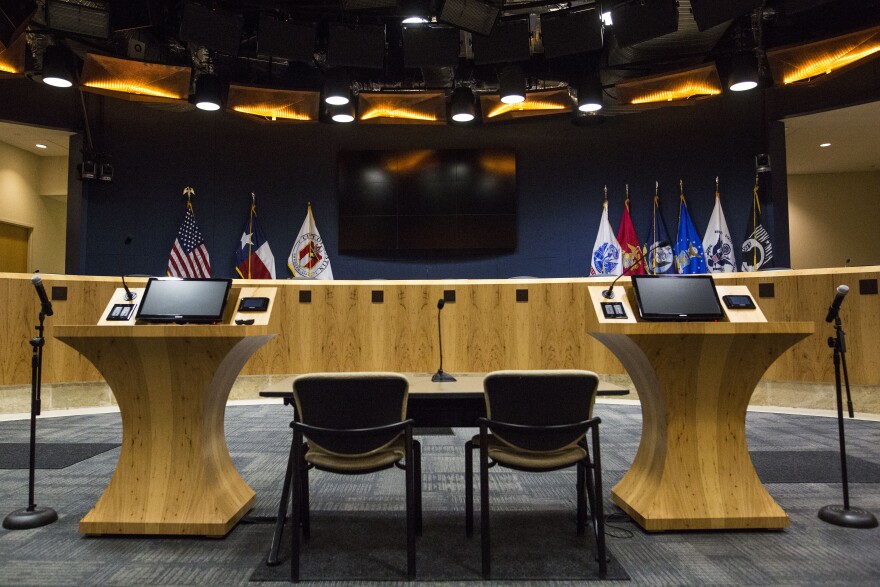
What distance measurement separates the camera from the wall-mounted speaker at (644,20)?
539 cm

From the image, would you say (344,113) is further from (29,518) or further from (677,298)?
(29,518)

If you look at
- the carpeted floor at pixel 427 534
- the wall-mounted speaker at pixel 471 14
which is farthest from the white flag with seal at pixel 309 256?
the carpeted floor at pixel 427 534

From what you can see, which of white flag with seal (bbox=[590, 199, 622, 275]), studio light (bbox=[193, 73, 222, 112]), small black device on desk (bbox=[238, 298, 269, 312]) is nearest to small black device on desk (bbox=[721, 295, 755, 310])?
small black device on desk (bbox=[238, 298, 269, 312])

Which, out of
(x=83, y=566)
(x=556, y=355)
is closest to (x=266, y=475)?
(x=83, y=566)

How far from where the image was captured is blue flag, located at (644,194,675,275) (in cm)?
765

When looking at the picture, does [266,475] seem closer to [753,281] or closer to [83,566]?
[83,566]

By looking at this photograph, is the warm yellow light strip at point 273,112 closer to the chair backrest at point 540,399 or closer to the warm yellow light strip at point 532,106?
the warm yellow light strip at point 532,106

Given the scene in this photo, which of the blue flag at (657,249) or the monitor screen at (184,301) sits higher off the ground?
the blue flag at (657,249)

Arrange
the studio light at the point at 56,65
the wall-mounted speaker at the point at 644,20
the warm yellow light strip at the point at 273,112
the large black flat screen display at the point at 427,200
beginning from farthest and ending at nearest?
the large black flat screen display at the point at 427,200 → the warm yellow light strip at the point at 273,112 → the studio light at the point at 56,65 → the wall-mounted speaker at the point at 644,20

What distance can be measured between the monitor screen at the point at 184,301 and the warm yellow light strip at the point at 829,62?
256 inches

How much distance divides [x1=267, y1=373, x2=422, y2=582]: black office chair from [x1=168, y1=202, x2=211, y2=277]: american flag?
239 inches

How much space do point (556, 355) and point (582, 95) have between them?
3052 mm

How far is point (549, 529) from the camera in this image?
100 inches

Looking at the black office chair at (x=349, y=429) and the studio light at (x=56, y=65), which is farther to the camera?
the studio light at (x=56, y=65)
